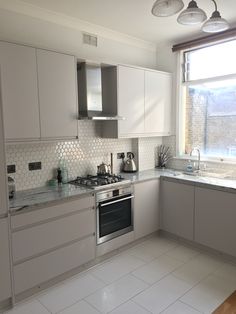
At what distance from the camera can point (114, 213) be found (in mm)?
3016

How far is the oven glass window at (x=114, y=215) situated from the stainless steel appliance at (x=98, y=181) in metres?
0.18

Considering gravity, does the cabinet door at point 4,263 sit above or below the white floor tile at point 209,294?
above

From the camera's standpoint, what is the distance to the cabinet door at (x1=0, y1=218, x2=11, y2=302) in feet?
6.91

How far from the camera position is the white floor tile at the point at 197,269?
8.70 ft

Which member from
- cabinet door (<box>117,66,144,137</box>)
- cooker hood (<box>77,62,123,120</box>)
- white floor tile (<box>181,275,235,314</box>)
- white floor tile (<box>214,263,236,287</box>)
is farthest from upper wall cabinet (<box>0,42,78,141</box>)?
white floor tile (<box>214,263,236,287</box>)

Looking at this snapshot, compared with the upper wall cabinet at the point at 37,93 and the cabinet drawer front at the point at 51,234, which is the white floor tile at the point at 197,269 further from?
the upper wall cabinet at the point at 37,93

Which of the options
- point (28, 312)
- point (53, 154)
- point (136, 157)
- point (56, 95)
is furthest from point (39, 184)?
point (136, 157)

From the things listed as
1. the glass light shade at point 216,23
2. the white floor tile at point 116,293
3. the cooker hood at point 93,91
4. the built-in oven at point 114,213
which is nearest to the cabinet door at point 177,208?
the built-in oven at point 114,213

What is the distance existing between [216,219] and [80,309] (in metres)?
1.69

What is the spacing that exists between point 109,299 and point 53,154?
62.5 inches

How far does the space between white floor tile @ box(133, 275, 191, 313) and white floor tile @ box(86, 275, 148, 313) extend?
0.09m

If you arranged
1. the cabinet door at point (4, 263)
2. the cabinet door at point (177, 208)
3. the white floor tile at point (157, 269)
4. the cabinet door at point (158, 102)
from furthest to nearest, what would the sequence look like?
the cabinet door at point (158, 102), the cabinet door at point (177, 208), the white floor tile at point (157, 269), the cabinet door at point (4, 263)

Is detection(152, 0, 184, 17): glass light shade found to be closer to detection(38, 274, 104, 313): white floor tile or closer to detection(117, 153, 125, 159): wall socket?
detection(117, 153, 125, 159): wall socket

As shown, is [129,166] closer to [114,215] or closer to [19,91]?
[114,215]
